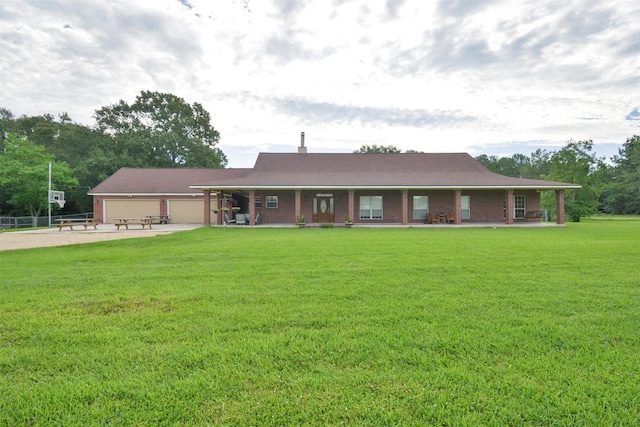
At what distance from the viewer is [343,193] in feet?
73.3

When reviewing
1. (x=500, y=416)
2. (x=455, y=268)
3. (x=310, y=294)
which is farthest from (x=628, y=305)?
(x=310, y=294)

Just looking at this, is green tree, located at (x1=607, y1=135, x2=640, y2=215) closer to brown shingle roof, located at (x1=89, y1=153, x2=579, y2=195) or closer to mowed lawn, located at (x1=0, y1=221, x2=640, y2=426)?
brown shingle roof, located at (x1=89, y1=153, x2=579, y2=195)

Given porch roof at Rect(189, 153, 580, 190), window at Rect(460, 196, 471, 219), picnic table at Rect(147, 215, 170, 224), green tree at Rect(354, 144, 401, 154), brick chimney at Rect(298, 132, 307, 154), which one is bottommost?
picnic table at Rect(147, 215, 170, 224)

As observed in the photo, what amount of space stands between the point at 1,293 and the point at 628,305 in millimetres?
8527

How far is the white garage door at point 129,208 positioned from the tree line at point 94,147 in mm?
8544

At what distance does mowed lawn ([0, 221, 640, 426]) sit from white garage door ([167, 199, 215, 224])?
19.7 m

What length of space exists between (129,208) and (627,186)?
66.3 meters

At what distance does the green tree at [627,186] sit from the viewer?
4972 cm

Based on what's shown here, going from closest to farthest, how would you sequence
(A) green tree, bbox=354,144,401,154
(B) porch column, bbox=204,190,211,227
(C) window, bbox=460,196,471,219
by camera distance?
1. (B) porch column, bbox=204,190,211,227
2. (C) window, bbox=460,196,471,219
3. (A) green tree, bbox=354,144,401,154

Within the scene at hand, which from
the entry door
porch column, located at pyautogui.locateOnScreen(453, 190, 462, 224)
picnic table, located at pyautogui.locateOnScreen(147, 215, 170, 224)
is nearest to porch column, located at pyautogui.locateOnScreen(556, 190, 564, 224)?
porch column, located at pyautogui.locateOnScreen(453, 190, 462, 224)

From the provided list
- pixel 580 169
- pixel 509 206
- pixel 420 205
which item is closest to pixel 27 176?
pixel 420 205

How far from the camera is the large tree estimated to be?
1461 inches

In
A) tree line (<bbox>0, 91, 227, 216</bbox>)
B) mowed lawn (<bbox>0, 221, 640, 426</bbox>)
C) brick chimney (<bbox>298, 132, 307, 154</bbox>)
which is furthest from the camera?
tree line (<bbox>0, 91, 227, 216</bbox>)

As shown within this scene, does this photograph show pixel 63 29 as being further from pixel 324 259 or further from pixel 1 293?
pixel 324 259
